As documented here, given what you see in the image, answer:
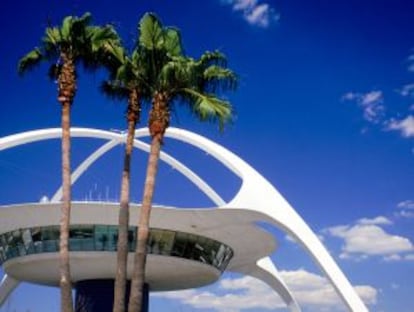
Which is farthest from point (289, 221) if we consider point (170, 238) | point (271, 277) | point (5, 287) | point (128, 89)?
point (5, 287)

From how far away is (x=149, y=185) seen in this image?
21.9 metres

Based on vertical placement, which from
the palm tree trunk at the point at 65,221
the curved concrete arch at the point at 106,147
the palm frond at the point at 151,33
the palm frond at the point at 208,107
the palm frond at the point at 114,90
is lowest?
the palm tree trunk at the point at 65,221

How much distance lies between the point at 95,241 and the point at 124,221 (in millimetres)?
18507

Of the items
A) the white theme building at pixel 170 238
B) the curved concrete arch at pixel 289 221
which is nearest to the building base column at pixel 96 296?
the white theme building at pixel 170 238

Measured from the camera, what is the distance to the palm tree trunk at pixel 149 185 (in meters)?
20.6

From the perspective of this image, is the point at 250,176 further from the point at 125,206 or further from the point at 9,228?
the point at 125,206

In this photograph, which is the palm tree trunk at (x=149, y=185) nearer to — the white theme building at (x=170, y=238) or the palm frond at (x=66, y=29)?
the palm frond at (x=66, y=29)

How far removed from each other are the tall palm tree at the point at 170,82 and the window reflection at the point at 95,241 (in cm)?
1805

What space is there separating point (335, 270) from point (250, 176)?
8915 mm

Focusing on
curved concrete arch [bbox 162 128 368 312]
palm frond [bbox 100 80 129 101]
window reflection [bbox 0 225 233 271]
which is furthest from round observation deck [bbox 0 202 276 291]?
palm frond [bbox 100 80 129 101]

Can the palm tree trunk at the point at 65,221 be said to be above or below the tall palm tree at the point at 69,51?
below

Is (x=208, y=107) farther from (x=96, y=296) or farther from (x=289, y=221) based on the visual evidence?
(x=96, y=296)

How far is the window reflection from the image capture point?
3953cm

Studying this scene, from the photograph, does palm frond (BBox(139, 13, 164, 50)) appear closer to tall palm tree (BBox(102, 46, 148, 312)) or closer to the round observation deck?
tall palm tree (BBox(102, 46, 148, 312))
